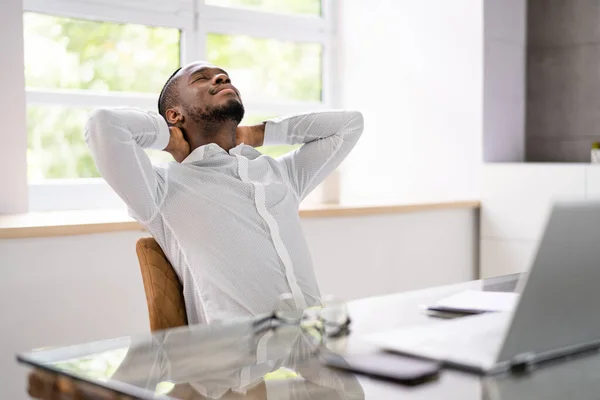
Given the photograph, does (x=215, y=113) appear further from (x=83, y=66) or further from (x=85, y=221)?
(x=83, y=66)

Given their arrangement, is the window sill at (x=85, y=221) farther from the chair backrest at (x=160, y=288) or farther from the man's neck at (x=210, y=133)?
the chair backrest at (x=160, y=288)

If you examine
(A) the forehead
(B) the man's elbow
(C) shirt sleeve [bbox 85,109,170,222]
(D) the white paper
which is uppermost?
(A) the forehead

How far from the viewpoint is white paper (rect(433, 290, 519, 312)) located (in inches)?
64.1

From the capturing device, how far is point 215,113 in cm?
227

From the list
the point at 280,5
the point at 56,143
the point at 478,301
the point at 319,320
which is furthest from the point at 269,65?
the point at 319,320

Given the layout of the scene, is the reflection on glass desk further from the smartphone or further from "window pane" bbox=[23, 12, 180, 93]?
"window pane" bbox=[23, 12, 180, 93]

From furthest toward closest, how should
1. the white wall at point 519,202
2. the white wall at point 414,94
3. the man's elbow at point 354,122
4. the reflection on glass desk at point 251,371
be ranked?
the white wall at point 414,94
the white wall at point 519,202
the man's elbow at point 354,122
the reflection on glass desk at point 251,371

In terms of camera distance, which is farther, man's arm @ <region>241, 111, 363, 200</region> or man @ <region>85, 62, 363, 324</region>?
man's arm @ <region>241, 111, 363, 200</region>

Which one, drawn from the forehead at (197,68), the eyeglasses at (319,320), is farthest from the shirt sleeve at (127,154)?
the eyeglasses at (319,320)

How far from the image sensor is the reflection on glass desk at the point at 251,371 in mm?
1105

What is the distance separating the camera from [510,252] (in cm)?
402

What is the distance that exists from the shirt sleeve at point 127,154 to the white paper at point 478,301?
780 mm

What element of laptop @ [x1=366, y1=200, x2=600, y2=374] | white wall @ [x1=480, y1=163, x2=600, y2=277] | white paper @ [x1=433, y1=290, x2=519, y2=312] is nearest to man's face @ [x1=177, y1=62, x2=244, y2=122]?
white paper @ [x1=433, y1=290, x2=519, y2=312]

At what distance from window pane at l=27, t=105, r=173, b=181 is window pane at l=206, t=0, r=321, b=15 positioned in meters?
0.98
